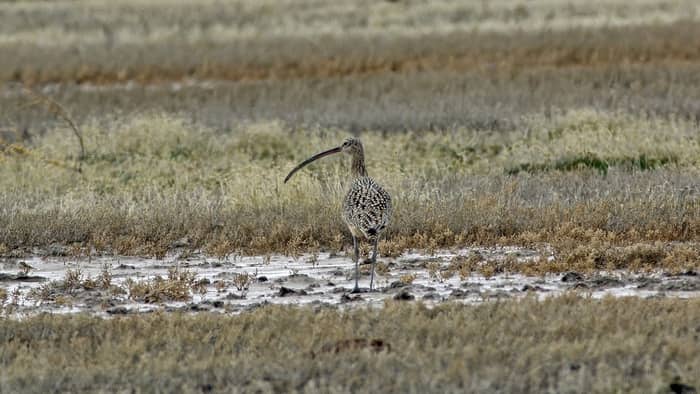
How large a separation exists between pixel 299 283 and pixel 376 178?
5200 mm

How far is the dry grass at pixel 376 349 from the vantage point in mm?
7434

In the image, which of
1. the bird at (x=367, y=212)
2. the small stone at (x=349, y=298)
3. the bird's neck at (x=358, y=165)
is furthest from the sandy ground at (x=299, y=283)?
the bird's neck at (x=358, y=165)

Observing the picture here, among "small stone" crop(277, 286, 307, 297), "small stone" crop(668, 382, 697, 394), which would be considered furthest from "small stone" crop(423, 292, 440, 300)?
"small stone" crop(668, 382, 697, 394)

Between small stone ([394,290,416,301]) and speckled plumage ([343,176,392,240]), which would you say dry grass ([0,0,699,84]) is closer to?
speckled plumage ([343,176,392,240])

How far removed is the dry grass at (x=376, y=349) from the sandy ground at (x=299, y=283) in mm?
949

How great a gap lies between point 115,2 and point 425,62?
29333 millimetres

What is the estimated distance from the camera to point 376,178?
16.2m

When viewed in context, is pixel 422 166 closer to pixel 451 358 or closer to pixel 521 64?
pixel 451 358

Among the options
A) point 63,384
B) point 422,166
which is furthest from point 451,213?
point 63,384

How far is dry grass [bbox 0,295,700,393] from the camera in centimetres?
743

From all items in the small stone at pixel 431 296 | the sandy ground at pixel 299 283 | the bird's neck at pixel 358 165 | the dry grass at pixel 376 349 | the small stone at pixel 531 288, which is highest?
the bird's neck at pixel 358 165

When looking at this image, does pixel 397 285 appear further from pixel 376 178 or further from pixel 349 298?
pixel 376 178

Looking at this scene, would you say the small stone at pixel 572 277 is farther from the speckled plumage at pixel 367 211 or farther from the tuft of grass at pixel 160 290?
the tuft of grass at pixel 160 290

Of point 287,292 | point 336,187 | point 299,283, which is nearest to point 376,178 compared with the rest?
point 336,187
